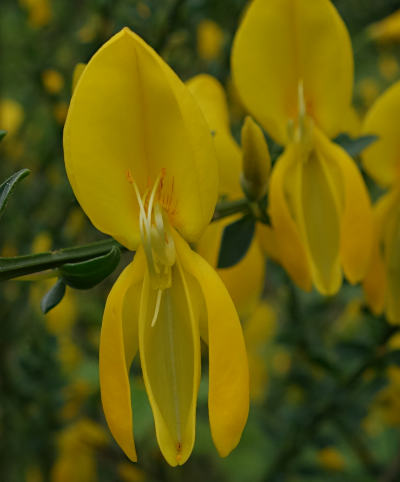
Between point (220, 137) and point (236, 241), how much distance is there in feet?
0.35

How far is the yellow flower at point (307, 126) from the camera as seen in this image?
0.54 metres

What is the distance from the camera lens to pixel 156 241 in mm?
464

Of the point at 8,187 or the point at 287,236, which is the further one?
the point at 287,236

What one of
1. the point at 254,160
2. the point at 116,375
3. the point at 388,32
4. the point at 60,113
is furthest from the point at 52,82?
the point at 116,375

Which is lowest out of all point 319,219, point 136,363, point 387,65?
point 387,65

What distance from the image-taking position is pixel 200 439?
125cm

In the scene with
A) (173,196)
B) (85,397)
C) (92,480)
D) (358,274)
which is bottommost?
(92,480)

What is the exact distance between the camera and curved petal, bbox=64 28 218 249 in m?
0.42

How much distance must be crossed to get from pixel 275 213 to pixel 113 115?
0.51ft

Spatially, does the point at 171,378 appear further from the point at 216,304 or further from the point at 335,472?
the point at 335,472

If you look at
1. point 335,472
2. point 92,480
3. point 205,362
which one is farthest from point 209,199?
point 92,480

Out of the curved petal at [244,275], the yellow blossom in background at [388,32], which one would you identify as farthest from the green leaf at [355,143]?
the yellow blossom in background at [388,32]

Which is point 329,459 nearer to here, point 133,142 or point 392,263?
point 392,263

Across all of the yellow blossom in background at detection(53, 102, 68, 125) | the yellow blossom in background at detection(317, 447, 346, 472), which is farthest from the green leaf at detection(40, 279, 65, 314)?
the yellow blossom in background at detection(317, 447, 346, 472)
